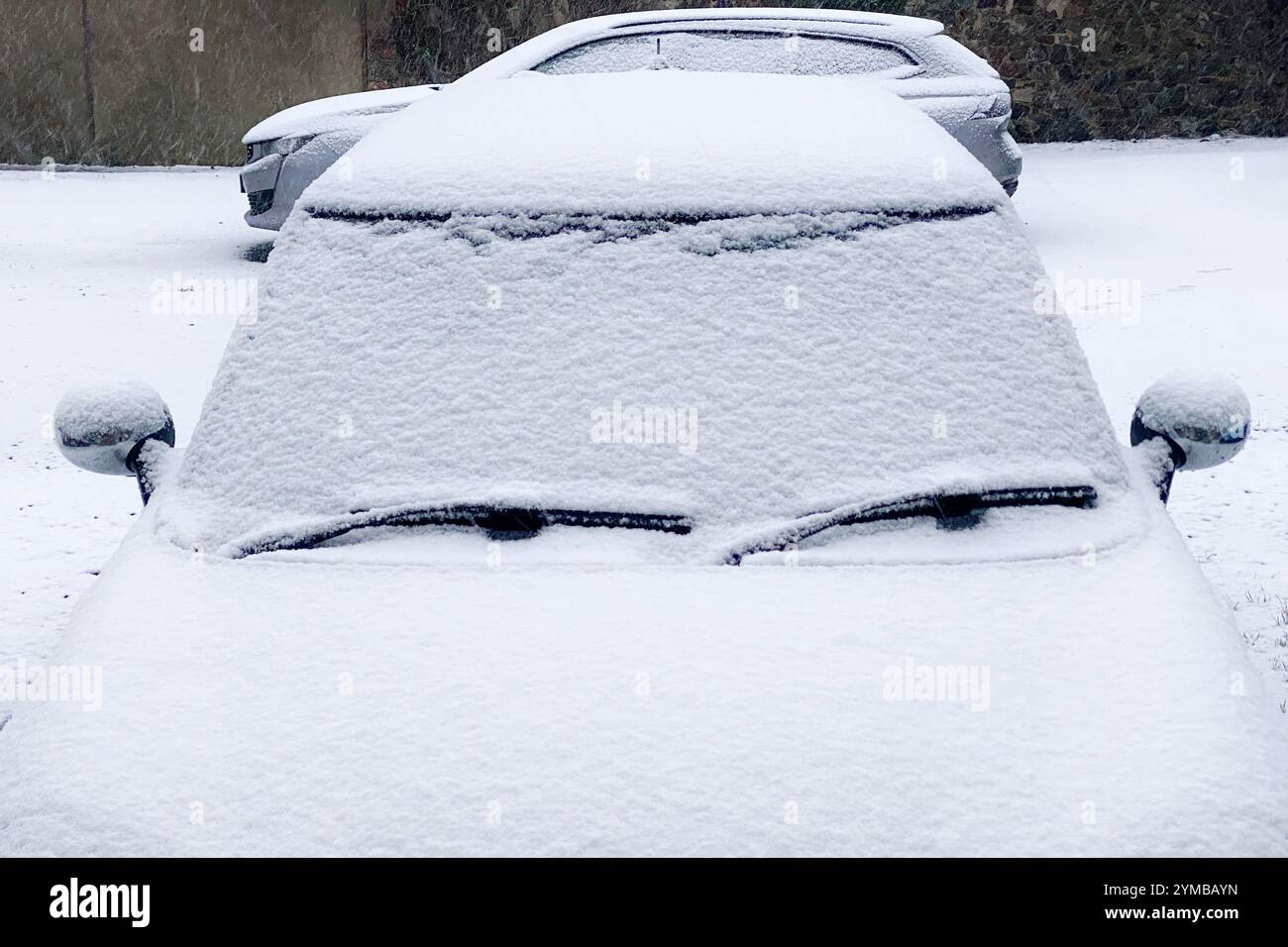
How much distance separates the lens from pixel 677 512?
2428 mm

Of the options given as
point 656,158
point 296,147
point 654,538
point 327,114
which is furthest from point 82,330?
point 654,538

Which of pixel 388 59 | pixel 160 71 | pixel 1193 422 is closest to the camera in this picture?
pixel 1193 422

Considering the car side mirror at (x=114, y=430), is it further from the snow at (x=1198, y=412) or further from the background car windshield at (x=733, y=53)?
the background car windshield at (x=733, y=53)

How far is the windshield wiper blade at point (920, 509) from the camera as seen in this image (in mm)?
2391

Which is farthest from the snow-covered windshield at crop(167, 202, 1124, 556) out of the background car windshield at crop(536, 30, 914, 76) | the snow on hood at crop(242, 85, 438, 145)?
the snow on hood at crop(242, 85, 438, 145)

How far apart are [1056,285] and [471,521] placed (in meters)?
7.44

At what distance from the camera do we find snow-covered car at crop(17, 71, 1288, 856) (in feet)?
6.06

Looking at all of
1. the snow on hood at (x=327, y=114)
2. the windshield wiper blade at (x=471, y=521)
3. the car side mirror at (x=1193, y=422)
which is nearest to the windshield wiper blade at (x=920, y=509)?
the windshield wiper blade at (x=471, y=521)

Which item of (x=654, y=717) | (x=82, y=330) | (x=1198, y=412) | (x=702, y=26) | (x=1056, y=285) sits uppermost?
(x=702, y=26)

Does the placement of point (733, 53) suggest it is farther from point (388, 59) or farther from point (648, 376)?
point (388, 59)

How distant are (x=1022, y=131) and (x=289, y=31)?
8.24 metres

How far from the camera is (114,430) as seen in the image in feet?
9.50
